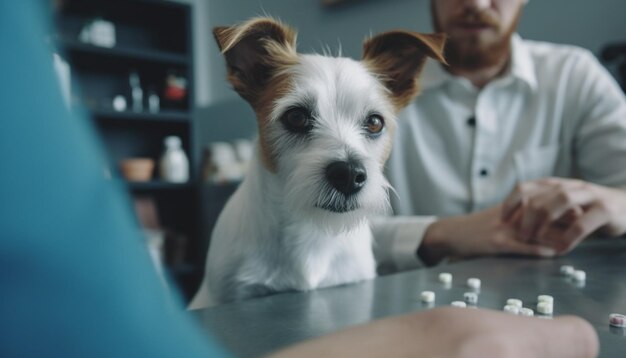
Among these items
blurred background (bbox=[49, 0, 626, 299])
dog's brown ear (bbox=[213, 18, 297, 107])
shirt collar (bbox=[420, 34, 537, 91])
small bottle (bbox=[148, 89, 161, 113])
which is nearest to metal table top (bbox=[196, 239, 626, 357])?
dog's brown ear (bbox=[213, 18, 297, 107])

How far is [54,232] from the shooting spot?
148 mm

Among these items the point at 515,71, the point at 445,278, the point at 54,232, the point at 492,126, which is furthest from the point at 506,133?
the point at 54,232

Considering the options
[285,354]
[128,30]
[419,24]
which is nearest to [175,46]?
[128,30]

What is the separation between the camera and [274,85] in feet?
2.86

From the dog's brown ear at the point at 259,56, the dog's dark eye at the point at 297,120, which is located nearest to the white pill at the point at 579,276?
the dog's dark eye at the point at 297,120

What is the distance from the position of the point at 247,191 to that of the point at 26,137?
2.44 ft

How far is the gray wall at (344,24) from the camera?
1790mm

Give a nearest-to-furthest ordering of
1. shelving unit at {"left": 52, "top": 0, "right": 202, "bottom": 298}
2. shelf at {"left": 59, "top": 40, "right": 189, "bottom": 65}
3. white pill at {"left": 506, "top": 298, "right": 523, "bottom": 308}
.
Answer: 1. white pill at {"left": 506, "top": 298, "right": 523, "bottom": 308}
2. shelf at {"left": 59, "top": 40, "right": 189, "bottom": 65}
3. shelving unit at {"left": 52, "top": 0, "right": 202, "bottom": 298}

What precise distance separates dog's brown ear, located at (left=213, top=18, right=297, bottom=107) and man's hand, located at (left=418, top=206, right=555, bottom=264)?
525mm

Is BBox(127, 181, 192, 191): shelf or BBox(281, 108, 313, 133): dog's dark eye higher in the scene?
BBox(281, 108, 313, 133): dog's dark eye

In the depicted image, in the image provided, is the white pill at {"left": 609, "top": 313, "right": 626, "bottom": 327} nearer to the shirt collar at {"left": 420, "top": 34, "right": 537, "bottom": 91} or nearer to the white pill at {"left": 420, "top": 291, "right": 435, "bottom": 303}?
the white pill at {"left": 420, "top": 291, "right": 435, "bottom": 303}

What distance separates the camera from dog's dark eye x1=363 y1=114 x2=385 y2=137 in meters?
0.88

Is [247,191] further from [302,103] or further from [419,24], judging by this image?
[419,24]

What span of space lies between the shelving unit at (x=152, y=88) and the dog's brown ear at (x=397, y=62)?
245cm
